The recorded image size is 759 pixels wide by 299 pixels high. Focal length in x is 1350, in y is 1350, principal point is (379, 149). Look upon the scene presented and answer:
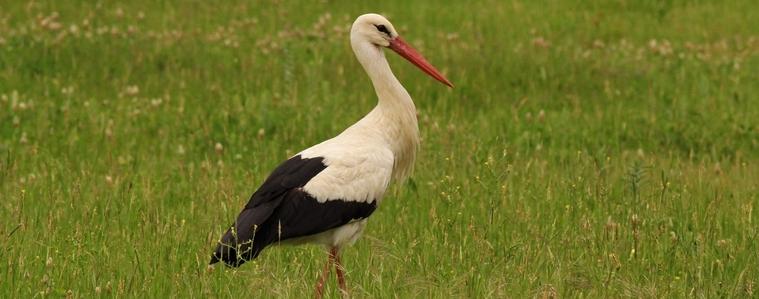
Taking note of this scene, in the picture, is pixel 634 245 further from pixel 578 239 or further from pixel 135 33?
pixel 135 33

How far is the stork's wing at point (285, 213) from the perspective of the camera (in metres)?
6.08

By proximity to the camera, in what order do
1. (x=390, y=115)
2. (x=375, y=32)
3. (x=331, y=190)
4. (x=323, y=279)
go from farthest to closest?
(x=375, y=32) < (x=390, y=115) < (x=331, y=190) < (x=323, y=279)

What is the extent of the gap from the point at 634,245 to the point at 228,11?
346 inches

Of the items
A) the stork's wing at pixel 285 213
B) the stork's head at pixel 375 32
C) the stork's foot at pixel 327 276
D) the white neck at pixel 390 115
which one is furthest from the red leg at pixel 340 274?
the stork's head at pixel 375 32

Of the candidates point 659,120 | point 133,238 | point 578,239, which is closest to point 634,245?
point 578,239

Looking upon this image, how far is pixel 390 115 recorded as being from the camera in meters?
7.11

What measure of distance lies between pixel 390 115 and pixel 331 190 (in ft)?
2.46

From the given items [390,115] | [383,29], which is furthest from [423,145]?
[390,115]

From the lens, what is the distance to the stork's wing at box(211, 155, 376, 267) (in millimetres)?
6078

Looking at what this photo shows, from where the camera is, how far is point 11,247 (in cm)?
664

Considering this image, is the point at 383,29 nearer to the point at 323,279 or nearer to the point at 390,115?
the point at 390,115

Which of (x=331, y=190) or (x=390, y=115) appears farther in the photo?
(x=390, y=115)

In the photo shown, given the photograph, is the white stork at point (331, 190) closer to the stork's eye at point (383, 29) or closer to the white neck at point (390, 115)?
the white neck at point (390, 115)

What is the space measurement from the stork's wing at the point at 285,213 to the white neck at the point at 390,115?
1.64ft
